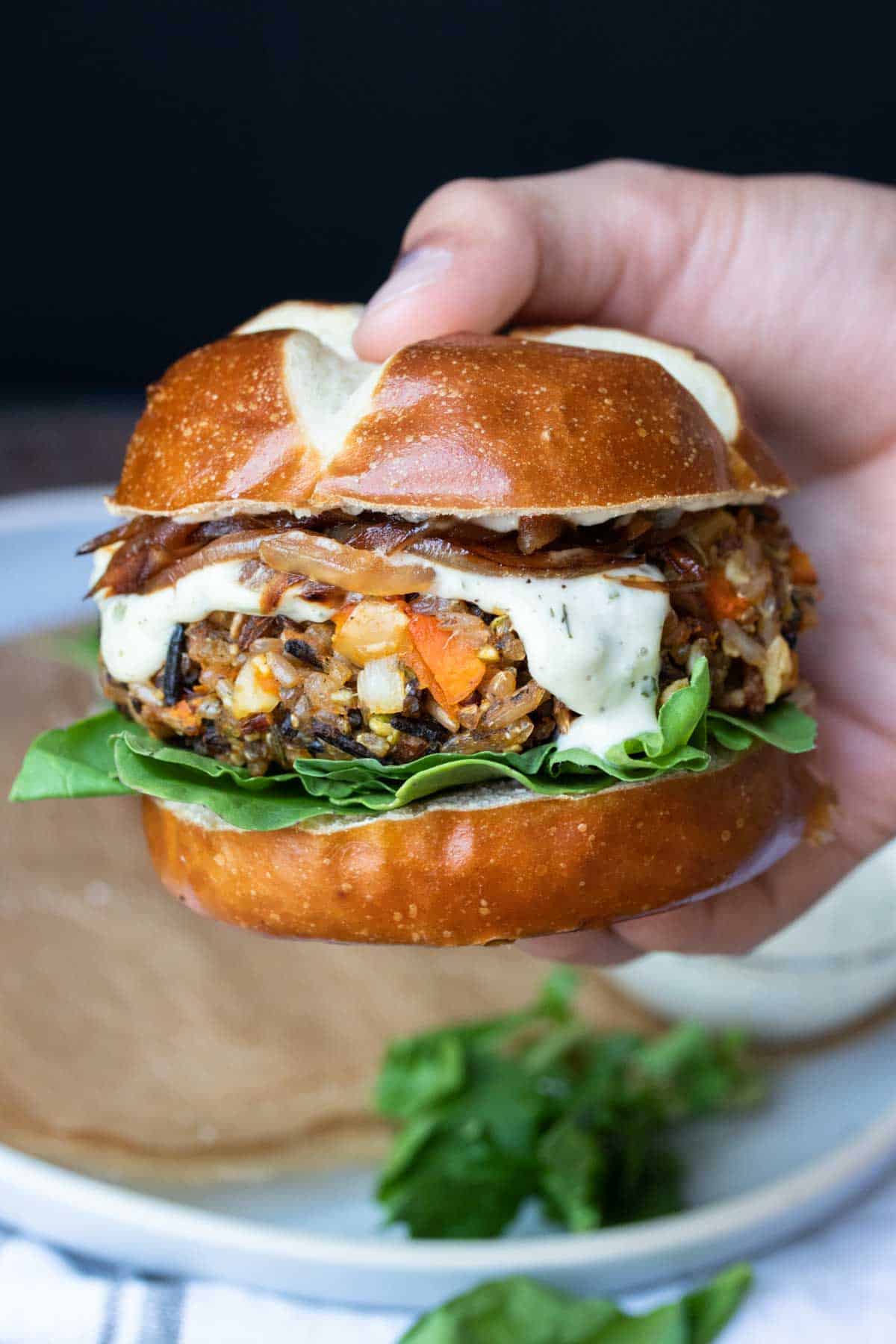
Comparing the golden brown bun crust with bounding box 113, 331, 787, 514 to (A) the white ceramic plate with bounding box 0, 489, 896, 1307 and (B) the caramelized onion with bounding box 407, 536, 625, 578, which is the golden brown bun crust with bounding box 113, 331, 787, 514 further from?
(A) the white ceramic plate with bounding box 0, 489, 896, 1307

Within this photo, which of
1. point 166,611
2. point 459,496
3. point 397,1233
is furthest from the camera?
point 397,1233

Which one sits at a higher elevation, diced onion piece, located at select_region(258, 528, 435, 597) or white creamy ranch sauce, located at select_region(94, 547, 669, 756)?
diced onion piece, located at select_region(258, 528, 435, 597)

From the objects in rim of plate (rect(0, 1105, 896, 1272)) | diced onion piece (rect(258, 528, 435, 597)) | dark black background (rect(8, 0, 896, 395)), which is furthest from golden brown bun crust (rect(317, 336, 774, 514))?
dark black background (rect(8, 0, 896, 395))

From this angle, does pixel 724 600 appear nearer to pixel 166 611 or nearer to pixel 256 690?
pixel 256 690

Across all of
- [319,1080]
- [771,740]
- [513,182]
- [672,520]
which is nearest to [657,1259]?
[319,1080]

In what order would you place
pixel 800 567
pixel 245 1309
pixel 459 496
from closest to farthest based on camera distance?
pixel 459 496, pixel 800 567, pixel 245 1309

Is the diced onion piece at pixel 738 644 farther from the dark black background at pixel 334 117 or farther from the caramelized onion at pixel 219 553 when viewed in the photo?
the dark black background at pixel 334 117

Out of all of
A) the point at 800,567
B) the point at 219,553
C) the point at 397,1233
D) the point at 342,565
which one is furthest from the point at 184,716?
the point at 397,1233
